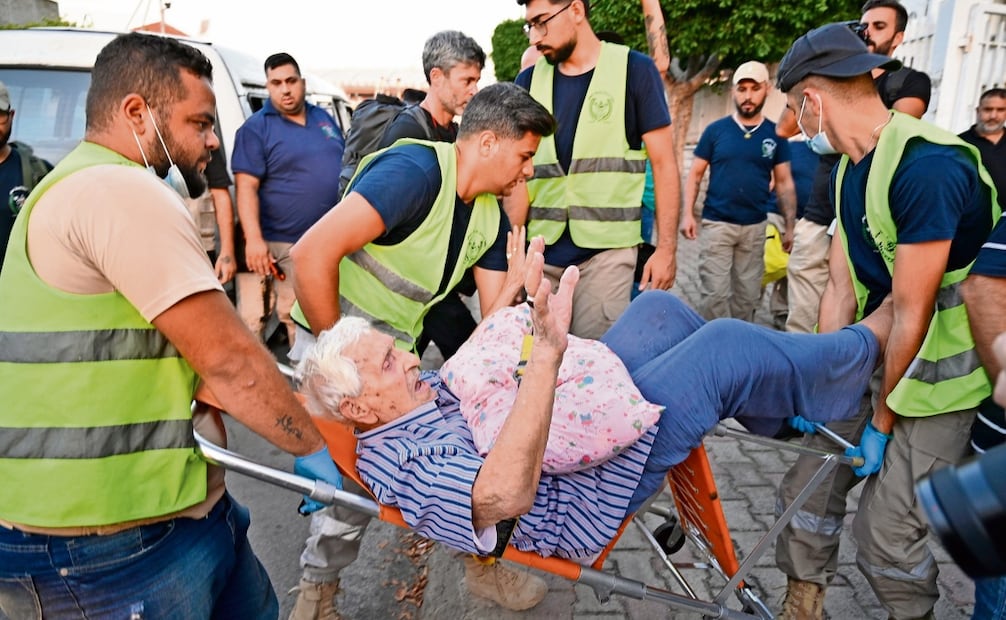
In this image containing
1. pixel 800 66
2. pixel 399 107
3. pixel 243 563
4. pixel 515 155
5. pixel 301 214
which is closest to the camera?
pixel 243 563

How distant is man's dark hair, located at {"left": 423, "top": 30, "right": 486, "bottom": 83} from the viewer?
3730 mm

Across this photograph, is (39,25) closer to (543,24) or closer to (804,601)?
(543,24)

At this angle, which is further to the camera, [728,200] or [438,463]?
[728,200]

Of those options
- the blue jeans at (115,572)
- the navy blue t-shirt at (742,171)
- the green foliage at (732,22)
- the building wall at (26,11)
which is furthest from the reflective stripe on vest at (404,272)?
the green foliage at (732,22)

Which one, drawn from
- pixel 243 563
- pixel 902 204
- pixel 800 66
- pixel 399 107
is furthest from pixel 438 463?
pixel 399 107

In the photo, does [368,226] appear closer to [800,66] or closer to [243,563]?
[243,563]

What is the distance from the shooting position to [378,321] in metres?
2.57

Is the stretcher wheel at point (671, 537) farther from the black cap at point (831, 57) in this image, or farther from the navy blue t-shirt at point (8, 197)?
the navy blue t-shirt at point (8, 197)

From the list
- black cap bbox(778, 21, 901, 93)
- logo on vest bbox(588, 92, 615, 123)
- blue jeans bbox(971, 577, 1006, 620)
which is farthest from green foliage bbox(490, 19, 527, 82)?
blue jeans bbox(971, 577, 1006, 620)

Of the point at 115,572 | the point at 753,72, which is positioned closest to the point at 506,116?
the point at 115,572

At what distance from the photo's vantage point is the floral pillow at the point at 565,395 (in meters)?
1.98

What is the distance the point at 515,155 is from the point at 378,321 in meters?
0.75

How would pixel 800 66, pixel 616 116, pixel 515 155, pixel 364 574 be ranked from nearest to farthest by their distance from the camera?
pixel 800 66
pixel 515 155
pixel 364 574
pixel 616 116

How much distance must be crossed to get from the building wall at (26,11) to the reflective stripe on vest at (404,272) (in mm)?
10325
